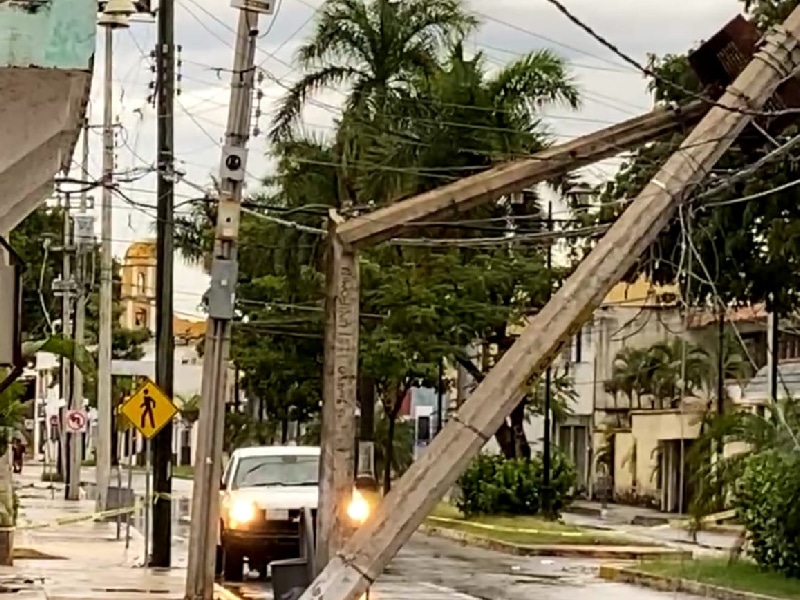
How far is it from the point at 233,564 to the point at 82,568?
3438 mm

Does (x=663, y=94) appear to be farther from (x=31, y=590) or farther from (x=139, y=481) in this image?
(x=139, y=481)

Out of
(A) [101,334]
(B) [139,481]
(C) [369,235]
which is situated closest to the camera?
(C) [369,235]

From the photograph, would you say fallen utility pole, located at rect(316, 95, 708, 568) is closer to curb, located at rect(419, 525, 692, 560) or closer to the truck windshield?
the truck windshield

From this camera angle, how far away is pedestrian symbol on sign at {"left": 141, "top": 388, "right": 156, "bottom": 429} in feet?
91.6

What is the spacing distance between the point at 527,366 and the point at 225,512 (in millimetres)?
13720

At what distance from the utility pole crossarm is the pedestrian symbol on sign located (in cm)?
1367

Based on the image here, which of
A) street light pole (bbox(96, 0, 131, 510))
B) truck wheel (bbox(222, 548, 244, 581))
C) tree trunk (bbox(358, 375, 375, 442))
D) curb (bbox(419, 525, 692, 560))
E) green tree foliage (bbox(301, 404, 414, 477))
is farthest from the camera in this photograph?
green tree foliage (bbox(301, 404, 414, 477))

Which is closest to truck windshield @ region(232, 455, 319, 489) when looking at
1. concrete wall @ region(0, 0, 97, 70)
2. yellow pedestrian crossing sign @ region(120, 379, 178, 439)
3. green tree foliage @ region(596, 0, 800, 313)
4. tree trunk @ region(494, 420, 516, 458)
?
yellow pedestrian crossing sign @ region(120, 379, 178, 439)

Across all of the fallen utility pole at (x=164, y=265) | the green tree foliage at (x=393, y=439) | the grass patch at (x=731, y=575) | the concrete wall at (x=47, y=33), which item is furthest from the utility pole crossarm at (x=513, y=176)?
the green tree foliage at (x=393, y=439)

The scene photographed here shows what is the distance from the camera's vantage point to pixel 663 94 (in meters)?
26.8

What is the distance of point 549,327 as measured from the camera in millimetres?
13305

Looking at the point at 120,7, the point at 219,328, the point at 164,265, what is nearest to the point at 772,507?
the point at 164,265

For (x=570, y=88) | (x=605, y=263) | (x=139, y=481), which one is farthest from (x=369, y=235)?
(x=139, y=481)

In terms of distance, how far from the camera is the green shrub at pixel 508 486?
4328cm
